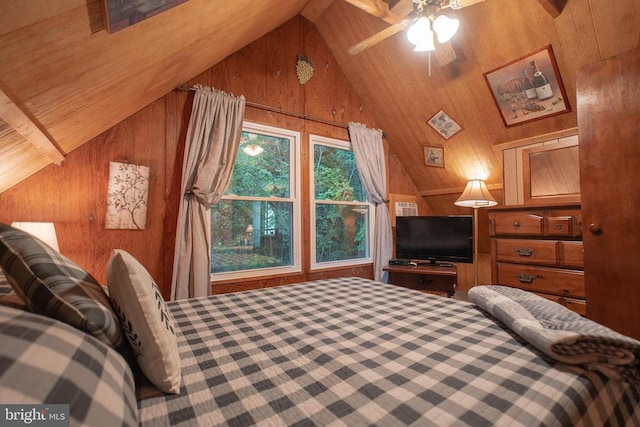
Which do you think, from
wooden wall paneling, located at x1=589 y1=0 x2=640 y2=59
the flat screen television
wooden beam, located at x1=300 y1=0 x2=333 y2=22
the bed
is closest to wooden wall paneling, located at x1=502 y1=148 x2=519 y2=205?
the flat screen television

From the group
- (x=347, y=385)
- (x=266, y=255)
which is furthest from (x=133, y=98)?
(x=347, y=385)

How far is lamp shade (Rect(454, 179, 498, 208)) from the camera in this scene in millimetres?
2959

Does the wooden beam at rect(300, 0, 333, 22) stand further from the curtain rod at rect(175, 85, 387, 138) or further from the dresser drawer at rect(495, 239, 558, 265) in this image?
the dresser drawer at rect(495, 239, 558, 265)

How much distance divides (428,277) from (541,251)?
1094 mm

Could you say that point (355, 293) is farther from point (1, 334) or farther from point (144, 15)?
point (144, 15)

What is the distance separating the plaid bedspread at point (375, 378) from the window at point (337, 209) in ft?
6.94

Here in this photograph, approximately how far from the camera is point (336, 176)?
3559mm

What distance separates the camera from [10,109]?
987 mm

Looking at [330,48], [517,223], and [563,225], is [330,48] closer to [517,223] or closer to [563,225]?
[517,223]

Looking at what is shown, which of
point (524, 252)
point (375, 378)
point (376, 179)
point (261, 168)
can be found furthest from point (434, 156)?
point (375, 378)

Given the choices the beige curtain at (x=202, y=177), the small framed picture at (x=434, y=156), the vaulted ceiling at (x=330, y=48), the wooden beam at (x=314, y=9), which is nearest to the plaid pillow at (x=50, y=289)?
the vaulted ceiling at (x=330, y=48)

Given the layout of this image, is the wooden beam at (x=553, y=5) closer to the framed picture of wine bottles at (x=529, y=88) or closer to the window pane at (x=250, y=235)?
the framed picture of wine bottles at (x=529, y=88)

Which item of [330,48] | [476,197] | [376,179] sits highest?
[330,48]

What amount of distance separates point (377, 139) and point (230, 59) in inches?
77.1
